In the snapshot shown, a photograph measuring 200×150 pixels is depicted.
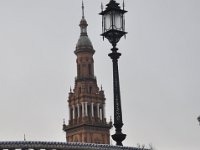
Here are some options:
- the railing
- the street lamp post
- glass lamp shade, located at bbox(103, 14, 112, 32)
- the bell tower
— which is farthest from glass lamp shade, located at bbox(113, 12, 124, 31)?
the bell tower

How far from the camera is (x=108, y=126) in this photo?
330ft

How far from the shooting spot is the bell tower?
324 feet

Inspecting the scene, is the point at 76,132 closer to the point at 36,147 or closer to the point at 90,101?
the point at 90,101

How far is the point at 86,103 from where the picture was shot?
101562mm

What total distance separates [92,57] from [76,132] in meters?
14.2

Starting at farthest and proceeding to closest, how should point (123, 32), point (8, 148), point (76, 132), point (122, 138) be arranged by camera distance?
point (76, 132) → point (123, 32) → point (122, 138) → point (8, 148)

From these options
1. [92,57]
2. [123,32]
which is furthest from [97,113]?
[123,32]

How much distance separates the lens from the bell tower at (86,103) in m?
98.9

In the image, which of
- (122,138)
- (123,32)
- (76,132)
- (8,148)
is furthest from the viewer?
(76,132)

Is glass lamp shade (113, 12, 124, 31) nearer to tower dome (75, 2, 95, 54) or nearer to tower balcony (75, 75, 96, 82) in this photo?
tower balcony (75, 75, 96, 82)

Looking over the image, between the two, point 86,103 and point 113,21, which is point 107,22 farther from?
point 86,103

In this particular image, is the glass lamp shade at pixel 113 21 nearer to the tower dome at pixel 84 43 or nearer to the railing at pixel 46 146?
the railing at pixel 46 146

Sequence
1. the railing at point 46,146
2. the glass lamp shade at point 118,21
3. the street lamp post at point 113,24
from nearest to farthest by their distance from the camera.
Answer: the railing at point 46,146, the street lamp post at point 113,24, the glass lamp shade at point 118,21

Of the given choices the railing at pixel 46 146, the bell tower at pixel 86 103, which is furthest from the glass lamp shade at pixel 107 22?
the bell tower at pixel 86 103
